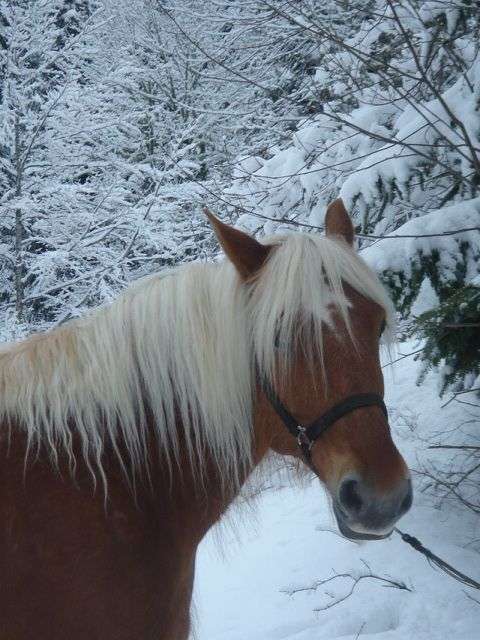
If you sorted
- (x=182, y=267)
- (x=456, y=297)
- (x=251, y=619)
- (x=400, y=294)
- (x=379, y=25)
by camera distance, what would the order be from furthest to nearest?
(x=379, y=25), (x=251, y=619), (x=400, y=294), (x=456, y=297), (x=182, y=267)

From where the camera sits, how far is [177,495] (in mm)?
1991

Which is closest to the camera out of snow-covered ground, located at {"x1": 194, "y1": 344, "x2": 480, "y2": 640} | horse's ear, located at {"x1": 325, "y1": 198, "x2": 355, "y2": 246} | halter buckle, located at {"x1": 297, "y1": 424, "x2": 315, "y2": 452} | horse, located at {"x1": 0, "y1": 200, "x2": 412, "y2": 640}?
horse, located at {"x1": 0, "y1": 200, "x2": 412, "y2": 640}

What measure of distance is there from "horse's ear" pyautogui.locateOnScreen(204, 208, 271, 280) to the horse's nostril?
748mm

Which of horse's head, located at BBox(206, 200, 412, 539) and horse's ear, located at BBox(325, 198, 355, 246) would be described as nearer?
horse's head, located at BBox(206, 200, 412, 539)

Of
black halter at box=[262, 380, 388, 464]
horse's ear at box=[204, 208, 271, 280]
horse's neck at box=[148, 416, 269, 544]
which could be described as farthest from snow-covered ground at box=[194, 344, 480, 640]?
horse's ear at box=[204, 208, 271, 280]

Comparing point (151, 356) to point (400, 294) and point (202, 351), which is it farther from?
point (400, 294)

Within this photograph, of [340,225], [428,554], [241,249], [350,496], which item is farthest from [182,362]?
[428,554]

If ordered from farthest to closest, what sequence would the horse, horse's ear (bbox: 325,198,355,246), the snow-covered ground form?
the snow-covered ground < horse's ear (bbox: 325,198,355,246) < the horse

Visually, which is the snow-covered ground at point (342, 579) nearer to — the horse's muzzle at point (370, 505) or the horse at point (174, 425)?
the horse at point (174, 425)

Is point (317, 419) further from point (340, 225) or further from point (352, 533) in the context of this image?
point (340, 225)

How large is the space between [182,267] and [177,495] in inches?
32.0

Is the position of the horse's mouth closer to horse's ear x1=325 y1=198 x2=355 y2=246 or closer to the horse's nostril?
the horse's nostril

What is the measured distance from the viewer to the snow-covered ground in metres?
3.57

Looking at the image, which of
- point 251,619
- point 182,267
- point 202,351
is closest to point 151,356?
point 202,351
